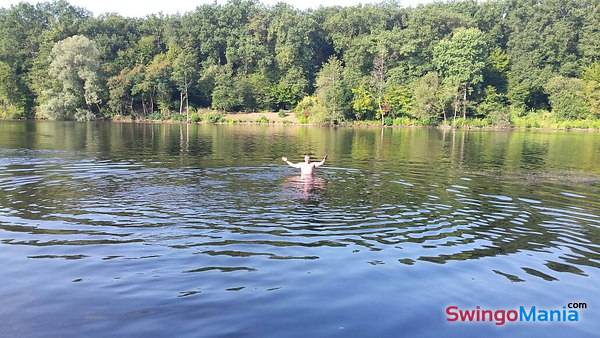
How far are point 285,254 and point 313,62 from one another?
107 meters

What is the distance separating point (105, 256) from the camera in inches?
431

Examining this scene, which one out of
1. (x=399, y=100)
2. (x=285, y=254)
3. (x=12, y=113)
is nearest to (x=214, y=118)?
(x=399, y=100)

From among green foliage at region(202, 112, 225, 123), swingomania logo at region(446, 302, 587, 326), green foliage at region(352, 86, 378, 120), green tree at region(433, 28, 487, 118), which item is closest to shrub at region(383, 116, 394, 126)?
green foliage at region(352, 86, 378, 120)

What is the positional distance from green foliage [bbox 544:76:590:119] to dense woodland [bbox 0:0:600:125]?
22 centimetres

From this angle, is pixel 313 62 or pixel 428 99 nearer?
pixel 428 99

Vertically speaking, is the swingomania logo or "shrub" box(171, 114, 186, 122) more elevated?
"shrub" box(171, 114, 186, 122)

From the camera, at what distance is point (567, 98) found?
85.6m

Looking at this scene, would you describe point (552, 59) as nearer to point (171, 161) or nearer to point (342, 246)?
point (171, 161)

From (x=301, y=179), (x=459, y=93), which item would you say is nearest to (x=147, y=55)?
(x=459, y=93)

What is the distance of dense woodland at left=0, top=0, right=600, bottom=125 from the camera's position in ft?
297

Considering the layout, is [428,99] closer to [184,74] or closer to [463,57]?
[463,57]

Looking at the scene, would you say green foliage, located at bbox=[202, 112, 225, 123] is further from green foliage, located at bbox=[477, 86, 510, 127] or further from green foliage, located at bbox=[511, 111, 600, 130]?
green foliage, located at bbox=[511, 111, 600, 130]

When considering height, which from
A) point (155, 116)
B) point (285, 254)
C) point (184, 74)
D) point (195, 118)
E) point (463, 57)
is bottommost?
point (285, 254)

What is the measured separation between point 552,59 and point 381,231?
326 feet
